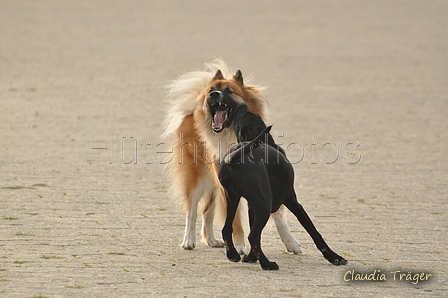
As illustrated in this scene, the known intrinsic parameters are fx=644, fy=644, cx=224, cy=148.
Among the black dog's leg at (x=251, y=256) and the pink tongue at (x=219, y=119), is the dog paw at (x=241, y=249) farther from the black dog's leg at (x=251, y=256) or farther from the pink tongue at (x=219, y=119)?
the pink tongue at (x=219, y=119)

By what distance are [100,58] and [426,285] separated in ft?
64.1

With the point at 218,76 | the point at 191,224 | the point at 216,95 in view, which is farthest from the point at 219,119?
the point at 191,224

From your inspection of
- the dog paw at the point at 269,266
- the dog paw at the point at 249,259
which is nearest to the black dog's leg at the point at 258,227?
the dog paw at the point at 269,266

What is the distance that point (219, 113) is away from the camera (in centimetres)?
685

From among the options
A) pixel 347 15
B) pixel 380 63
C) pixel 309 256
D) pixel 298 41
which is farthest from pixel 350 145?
pixel 347 15

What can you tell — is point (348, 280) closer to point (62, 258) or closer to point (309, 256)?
point (309, 256)

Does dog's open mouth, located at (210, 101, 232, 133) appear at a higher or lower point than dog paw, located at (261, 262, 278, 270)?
higher

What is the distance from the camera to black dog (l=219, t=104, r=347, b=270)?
573 cm

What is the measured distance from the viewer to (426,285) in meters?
5.59

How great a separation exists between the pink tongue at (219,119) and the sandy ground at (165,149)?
1.37 meters

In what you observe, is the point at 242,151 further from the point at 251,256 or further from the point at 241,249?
the point at 241,249

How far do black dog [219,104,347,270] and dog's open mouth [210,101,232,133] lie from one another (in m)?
0.51

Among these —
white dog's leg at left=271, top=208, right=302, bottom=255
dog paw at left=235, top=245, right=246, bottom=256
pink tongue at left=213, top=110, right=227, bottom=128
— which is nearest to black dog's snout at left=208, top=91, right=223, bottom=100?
pink tongue at left=213, top=110, right=227, bottom=128

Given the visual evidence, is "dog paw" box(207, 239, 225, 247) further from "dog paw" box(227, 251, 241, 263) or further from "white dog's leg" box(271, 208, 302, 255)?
"dog paw" box(227, 251, 241, 263)
